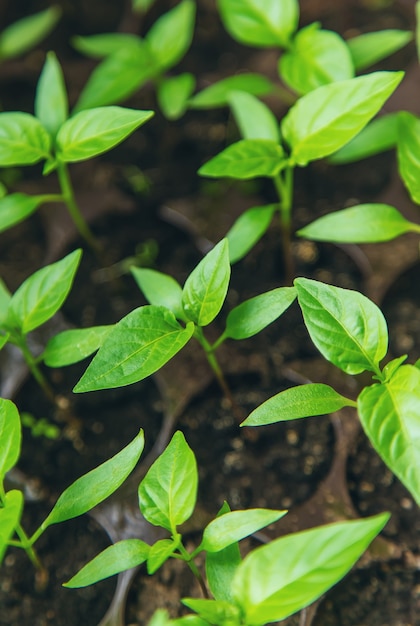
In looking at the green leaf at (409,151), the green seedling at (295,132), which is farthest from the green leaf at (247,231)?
the green leaf at (409,151)

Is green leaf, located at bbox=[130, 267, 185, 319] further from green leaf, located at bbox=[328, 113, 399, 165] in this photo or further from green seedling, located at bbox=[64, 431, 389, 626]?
green leaf, located at bbox=[328, 113, 399, 165]

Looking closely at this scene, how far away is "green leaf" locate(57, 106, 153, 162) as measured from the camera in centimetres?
87

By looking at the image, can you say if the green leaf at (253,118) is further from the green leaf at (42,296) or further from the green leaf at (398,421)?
the green leaf at (398,421)

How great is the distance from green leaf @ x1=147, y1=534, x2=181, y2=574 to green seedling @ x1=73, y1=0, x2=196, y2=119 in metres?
0.69

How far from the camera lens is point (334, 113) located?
865 mm

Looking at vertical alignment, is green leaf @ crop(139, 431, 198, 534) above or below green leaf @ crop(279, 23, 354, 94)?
below

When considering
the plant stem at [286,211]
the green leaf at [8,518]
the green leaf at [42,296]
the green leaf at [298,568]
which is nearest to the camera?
the green leaf at [298,568]

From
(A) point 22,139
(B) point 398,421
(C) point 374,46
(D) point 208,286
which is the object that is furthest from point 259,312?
(C) point 374,46

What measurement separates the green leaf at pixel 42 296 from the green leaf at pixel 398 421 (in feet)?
1.33

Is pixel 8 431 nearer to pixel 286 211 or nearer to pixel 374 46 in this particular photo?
pixel 286 211

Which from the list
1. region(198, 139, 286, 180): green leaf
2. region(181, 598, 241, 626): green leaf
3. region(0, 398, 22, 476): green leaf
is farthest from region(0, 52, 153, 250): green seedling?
region(181, 598, 241, 626): green leaf

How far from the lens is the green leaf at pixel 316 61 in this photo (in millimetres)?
984

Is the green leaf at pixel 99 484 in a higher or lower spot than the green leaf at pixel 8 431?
lower

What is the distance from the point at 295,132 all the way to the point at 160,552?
560 mm
